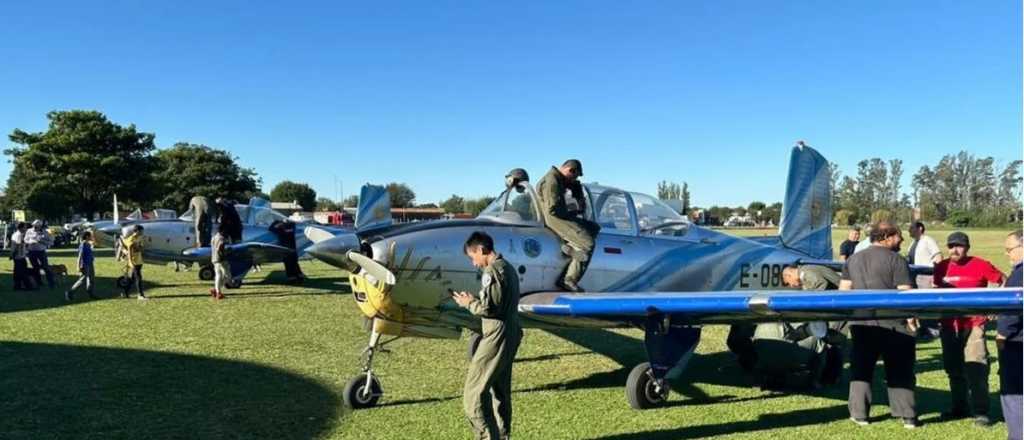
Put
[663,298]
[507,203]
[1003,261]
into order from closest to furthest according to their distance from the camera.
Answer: [663,298], [507,203], [1003,261]

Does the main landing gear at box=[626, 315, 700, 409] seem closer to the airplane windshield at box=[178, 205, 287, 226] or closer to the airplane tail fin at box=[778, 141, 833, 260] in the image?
the airplane tail fin at box=[778, 141, 833, 260]

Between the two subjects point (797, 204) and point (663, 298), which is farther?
point (797, 204)

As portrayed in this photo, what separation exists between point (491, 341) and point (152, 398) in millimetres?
3817

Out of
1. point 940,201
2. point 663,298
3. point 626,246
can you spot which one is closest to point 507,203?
point 626,246

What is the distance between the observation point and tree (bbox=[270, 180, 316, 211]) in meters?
109

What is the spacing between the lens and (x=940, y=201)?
11512 cm

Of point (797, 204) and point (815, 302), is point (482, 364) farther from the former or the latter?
point (797, 204)

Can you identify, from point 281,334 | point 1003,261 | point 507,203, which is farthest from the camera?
point 1003,261

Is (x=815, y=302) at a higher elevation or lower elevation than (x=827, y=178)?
lower

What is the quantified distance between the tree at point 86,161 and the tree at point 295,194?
211 ft

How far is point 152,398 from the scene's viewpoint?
6246 millimetres

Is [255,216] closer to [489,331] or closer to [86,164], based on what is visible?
[489,331]

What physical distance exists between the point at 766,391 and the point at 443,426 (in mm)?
3489

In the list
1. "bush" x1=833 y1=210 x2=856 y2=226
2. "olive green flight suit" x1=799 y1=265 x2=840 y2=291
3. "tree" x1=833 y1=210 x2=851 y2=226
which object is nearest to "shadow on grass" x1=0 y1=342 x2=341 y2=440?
"olive green flight suit" x1=799 y1=265 x2=840 y2=291
